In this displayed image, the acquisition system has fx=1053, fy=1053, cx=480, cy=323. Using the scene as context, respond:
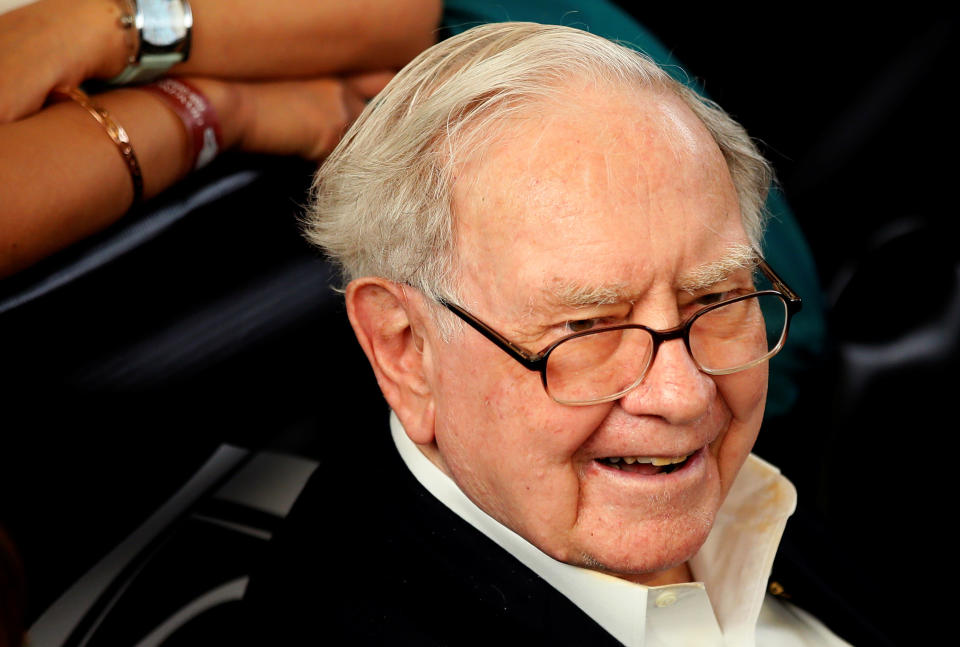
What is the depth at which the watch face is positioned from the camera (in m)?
1.56

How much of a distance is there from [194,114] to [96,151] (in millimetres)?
204

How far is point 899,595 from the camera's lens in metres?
1.88

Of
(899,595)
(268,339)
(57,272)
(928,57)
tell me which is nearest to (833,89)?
(928,57)

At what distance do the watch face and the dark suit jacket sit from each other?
73cm

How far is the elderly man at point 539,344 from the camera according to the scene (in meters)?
1.21

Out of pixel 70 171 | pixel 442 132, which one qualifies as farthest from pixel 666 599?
pixel 70 171

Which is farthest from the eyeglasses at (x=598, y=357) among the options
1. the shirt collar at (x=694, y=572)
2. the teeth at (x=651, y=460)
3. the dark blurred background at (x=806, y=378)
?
the dark blurred background at (x=806, y=378)

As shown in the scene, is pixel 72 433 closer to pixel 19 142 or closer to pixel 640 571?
pixel 19 142

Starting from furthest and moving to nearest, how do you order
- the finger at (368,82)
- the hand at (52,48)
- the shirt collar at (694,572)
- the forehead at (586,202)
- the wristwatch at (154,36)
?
the finger at (368,82), the wristwatch at (154,36), the hand at (52,48), the shirt collar at (694,572), the forehead at (586,202)

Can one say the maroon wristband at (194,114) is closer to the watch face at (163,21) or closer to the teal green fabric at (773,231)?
the watch face at (163,21)

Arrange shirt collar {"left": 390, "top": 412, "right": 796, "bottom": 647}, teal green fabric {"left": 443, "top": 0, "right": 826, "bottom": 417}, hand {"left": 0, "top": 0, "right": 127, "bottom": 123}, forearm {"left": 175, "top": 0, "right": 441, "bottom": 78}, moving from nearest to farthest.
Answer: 1. shirt collar {"left": 390, "top": 412, "right": 796, "bottom": 647}
2. hand {"left": 0, "top": 0, "right": 127, "bottom": 123}
3. forearm {"left": 175, "top": 0, "right": 441, "bottom": 78}
4. teal green fabric {"left": 443, "top": 0, "right": 826, "bottom": 417}

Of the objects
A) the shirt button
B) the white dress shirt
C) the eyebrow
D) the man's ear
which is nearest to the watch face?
the man's ear

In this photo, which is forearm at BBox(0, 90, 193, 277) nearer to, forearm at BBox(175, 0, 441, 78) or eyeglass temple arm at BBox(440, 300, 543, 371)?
forearm at BBox(175, 0, 441, 78)

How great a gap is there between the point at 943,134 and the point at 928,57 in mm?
213
